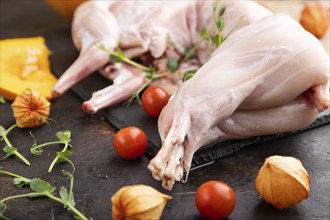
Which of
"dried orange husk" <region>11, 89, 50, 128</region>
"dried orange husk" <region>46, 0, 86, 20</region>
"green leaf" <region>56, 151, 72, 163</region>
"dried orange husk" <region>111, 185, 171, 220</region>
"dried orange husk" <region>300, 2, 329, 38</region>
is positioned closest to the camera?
"dried orange husk" <region>111, 185, 171, 220</region>

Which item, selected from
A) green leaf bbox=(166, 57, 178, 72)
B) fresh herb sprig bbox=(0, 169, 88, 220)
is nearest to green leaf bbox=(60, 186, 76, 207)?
fresh herb sprig bbox=(0, 169, 88, 220)

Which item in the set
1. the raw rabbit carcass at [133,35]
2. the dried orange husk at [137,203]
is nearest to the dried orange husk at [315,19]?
the raw rabbit carcass at [133,35]

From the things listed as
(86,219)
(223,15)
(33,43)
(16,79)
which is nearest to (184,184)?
(86,219)

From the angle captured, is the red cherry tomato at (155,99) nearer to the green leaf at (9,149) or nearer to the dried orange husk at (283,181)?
the green leaf at (9,149)

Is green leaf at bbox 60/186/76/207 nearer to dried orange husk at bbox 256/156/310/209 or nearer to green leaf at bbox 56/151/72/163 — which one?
green leaf at bbox 56/151/72/163

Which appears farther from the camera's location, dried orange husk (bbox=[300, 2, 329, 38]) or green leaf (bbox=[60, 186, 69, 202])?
dried orange husk (bbox=[300, 2, 329, 38])

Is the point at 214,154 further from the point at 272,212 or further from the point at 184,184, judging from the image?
the point at 272,212

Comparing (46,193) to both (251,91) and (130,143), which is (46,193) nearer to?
(130,143)
